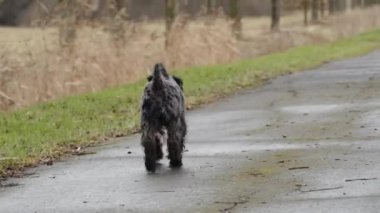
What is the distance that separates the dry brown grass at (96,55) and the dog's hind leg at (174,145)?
27.0ft

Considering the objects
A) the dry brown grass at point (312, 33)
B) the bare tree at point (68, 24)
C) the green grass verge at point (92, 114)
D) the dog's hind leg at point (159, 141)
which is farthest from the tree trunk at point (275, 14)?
the dog's hind leg at point (159, 141)

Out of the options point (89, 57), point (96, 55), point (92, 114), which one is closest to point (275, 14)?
point (96, 55)

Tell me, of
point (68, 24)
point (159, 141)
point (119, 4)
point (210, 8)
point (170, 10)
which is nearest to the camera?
point (159, 141)

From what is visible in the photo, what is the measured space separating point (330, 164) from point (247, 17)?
179 ft

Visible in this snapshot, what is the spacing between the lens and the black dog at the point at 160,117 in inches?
387

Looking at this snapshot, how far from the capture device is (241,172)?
32.1ft

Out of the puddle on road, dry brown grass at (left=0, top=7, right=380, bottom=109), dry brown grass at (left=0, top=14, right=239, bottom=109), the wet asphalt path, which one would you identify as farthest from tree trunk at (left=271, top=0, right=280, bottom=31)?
the wet asphalt path

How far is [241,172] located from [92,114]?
640cm

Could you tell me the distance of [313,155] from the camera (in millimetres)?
10656

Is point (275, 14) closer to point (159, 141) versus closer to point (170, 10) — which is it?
point (170, 10)

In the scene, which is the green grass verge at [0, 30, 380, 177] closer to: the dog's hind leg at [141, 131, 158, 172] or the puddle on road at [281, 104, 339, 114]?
the dog's hind leg at [141, 131, 158, 172]

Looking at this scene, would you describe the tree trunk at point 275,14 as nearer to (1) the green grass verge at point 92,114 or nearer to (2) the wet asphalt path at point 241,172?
(1) the green grass verge at point 92,114

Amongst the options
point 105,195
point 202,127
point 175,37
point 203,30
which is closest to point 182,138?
point 105,195

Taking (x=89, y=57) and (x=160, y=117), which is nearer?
(x=160, y=117)
